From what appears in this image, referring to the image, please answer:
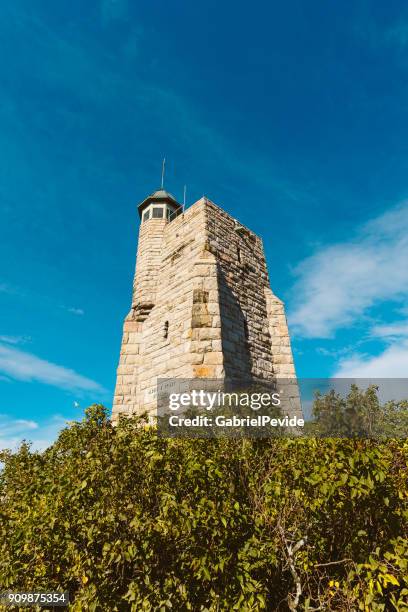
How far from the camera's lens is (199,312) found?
7742 mm

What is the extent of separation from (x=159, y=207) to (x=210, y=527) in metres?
11.6

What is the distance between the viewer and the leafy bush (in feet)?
9.29

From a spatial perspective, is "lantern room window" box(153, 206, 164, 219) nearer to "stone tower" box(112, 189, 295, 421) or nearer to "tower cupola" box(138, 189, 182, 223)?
"tower cupola" box(138, 189, 182, 223)

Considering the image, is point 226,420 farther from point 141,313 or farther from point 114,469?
point 141,313

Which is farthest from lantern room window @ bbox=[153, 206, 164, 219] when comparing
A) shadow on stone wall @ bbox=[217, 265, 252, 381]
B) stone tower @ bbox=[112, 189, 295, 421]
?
shadow on stone wall @ bbox=[217, 265, 252, 381]

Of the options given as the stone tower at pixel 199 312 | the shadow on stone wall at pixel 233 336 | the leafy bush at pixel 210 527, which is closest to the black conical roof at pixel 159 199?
the stone tower at pixel 199 312

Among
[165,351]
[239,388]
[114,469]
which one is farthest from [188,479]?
[165,351]

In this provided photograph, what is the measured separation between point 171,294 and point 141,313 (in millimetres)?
1537

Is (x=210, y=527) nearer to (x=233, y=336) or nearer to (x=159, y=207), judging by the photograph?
(x=233, y=336)

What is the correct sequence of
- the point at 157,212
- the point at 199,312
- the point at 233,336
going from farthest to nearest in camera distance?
the point at 157,212 < the point at 233,336 < the point at 199,312

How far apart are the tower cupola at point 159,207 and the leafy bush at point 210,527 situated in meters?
10.1

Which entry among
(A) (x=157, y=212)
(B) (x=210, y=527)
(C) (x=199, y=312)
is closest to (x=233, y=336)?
(C) (x=199, y=312)

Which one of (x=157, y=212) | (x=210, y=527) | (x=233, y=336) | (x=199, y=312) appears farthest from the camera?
(x=157, y=212)

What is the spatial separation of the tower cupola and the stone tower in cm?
67
